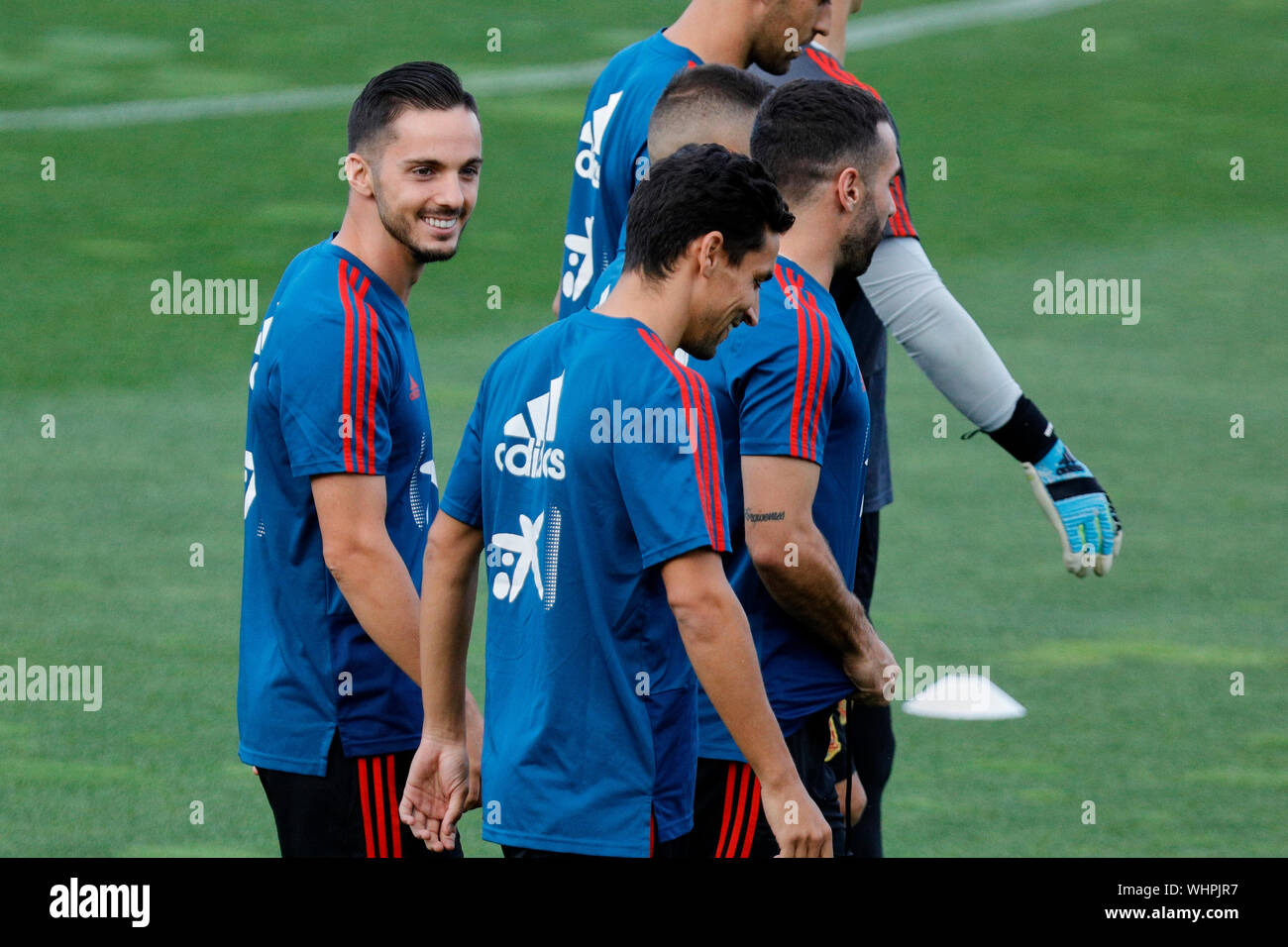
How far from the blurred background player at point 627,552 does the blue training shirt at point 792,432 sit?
1.31 feet

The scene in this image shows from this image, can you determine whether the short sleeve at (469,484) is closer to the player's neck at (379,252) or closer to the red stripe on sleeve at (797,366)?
the player's neck at (379,252)

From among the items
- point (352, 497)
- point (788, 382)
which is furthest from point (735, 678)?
point (352, 497)

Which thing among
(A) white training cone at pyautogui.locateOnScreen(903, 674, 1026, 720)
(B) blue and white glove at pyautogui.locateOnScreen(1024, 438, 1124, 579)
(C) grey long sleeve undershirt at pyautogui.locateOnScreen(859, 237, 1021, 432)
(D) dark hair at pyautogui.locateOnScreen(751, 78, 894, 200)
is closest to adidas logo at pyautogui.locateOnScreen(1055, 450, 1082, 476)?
(B) blue and white glove at pyautogui.locateOnScreen(1024, 438, 1124, 579)

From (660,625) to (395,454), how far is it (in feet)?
2.68

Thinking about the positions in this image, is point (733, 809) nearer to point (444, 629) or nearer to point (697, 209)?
point (444, 629)

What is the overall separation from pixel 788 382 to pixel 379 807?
4.16 ft

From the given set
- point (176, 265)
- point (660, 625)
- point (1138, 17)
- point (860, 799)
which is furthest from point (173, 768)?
point (1138, 17)

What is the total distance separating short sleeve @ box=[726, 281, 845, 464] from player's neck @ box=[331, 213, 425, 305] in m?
0.76

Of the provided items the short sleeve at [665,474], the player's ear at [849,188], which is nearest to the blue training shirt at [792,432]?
the player's ear at [849,188]

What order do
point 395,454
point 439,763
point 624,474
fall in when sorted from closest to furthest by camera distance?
point 624,474
point 439,763
point 395,454

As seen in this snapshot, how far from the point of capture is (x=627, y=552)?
11.9 feet

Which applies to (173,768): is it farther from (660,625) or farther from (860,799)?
(660,625)

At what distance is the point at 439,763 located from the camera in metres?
3.92
